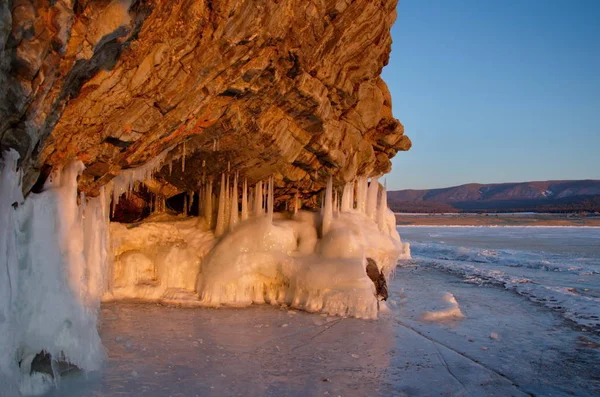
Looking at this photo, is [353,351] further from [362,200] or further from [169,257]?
[362,200]

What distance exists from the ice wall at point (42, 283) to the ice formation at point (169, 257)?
15 mm

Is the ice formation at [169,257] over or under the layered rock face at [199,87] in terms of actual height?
under

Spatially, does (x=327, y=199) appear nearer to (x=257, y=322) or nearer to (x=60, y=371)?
(x=257, y=322)

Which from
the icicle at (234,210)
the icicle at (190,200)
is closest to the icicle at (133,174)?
the icicle at (234,210)

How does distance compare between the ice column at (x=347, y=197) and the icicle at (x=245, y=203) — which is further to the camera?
the ice column at (x=347, y=197)

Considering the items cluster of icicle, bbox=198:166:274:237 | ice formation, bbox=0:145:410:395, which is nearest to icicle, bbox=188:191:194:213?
ice formation, bbox=0:145:410:395

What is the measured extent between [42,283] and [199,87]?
12.5ft

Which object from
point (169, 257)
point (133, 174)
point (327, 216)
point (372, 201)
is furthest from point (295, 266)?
point (372, 201)

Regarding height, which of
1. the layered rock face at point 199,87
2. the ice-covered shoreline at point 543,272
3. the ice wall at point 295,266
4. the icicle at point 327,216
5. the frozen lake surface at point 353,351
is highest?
the layered rock face at point 199,87

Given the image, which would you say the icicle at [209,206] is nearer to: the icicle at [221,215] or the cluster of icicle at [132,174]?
the icicle at [221,215]

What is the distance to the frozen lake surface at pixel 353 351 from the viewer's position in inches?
234

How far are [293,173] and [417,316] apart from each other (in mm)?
5206

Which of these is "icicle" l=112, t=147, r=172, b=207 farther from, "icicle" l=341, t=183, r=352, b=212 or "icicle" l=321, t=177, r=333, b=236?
"icicle" l=341, t=183, r=352, b=212

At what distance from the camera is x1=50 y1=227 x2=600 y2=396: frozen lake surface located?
19.5ft
